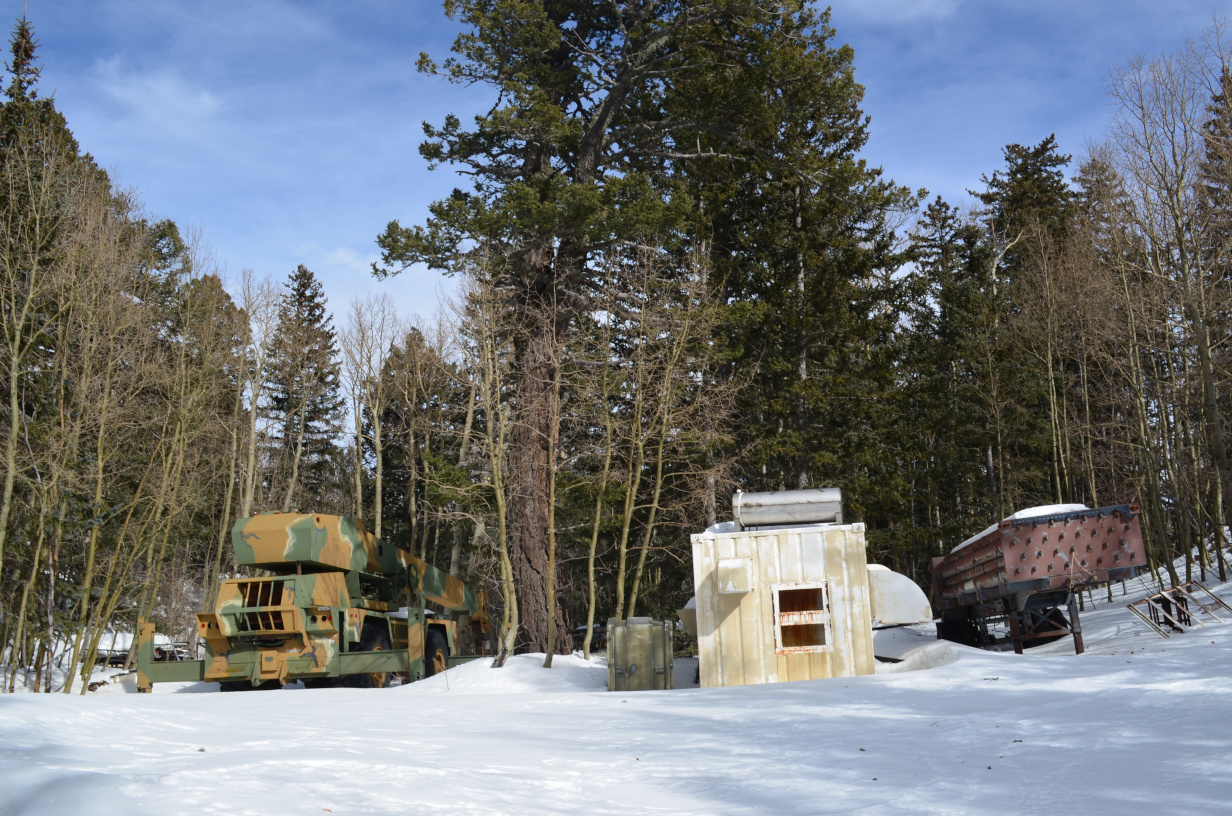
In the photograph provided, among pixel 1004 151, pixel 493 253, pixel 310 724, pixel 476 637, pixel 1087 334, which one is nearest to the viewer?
pixel 310 724

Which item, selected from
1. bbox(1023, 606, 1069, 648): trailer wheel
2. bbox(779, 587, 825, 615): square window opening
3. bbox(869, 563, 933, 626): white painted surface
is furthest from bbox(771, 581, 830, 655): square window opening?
bbox(1023, 606, 1069, 648): trailer wheel

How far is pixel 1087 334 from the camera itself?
25.8 metres

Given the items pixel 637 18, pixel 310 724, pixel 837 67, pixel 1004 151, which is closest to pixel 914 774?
pixel 310 724

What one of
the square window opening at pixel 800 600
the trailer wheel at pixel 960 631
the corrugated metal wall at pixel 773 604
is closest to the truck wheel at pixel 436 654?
the corrugated metal wall at pixel 773 604

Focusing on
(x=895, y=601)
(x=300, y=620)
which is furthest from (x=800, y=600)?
(x=300, y=620)

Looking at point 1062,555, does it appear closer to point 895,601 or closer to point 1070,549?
point 1070,549

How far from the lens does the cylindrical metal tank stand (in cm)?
1442

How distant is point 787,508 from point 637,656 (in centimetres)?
323

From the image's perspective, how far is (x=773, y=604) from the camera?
13.5 m

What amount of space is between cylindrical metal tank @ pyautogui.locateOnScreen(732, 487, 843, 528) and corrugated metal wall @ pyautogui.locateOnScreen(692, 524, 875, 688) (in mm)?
753

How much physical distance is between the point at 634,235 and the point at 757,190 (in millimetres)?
8149

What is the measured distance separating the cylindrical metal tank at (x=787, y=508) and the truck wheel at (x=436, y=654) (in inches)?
322

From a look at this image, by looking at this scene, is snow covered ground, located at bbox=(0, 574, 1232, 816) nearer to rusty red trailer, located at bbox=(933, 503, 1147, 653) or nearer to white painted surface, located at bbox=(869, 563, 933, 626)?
white painted surface, located at bbox=(869, 563, 933, 626)

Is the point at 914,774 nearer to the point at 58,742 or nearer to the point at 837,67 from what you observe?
the point at 58,742
